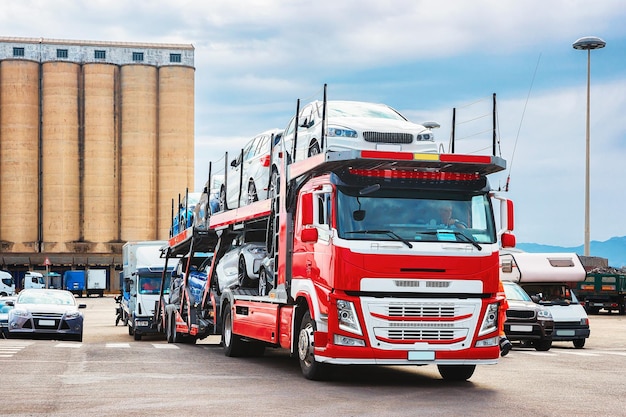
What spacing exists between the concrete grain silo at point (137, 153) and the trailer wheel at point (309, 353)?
84.0 metres

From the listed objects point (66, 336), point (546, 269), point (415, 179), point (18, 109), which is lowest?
point (66, 336)

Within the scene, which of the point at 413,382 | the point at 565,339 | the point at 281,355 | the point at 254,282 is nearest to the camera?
the point at 413,382

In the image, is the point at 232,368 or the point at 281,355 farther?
the point at 281,355

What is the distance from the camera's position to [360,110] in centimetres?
1630

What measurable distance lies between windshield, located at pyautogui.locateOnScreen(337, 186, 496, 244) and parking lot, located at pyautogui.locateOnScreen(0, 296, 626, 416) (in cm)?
203

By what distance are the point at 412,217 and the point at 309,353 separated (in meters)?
2.39

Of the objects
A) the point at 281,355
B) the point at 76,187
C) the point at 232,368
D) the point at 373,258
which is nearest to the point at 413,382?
the point at 373,258

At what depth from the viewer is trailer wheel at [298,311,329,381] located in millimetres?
13711

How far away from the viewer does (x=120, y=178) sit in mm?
97562

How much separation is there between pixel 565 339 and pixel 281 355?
8185mm

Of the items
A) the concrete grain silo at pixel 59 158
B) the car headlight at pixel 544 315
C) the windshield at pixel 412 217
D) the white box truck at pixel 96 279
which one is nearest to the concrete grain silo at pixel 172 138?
the concrete grain silo at pixel 59 158

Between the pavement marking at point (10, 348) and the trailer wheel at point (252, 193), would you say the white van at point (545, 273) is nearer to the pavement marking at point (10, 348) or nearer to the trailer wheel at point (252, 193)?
the trailer wheel at point (252, 193)

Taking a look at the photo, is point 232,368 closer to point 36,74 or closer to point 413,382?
point 413,382

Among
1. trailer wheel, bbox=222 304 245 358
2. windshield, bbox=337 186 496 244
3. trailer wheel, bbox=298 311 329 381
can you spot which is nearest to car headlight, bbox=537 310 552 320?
trailer wheel, bbox=222 304 245 358
